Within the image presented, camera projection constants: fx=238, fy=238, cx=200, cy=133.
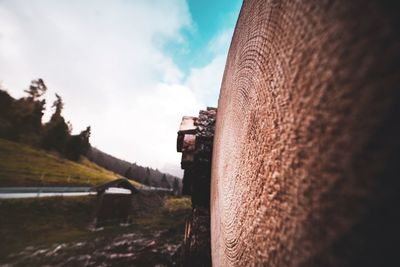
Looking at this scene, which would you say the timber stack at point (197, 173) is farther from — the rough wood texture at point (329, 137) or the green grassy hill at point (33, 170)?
the green grassy hill at point (33, 170)

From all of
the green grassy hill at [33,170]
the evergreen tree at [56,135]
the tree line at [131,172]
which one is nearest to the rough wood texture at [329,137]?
the green grassy hill at [33,170]

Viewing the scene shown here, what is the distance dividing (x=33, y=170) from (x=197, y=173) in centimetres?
4363

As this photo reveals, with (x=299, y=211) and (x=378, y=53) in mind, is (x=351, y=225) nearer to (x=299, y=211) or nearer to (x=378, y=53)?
(x=299, y=211)

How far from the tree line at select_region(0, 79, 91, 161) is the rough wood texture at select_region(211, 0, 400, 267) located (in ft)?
197

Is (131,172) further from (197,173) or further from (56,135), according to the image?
(197,173)

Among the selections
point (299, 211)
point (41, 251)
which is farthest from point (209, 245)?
point (41, 251)

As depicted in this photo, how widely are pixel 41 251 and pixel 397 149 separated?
55.5ft

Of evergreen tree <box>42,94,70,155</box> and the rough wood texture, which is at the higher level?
evergreen tree <box>42,94,70,155</box>

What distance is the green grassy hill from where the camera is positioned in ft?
104

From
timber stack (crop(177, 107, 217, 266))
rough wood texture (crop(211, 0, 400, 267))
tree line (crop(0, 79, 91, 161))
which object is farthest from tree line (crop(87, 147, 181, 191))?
rough wood texture (crop(211, 0, 400, 267))

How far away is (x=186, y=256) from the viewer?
2074 millimetres

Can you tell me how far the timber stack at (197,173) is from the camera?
6.80 feet

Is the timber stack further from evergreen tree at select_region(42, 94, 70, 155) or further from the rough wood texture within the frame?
evergreen tree at select_region(42, 94, 70, 155)

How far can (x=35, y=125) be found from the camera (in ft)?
177
